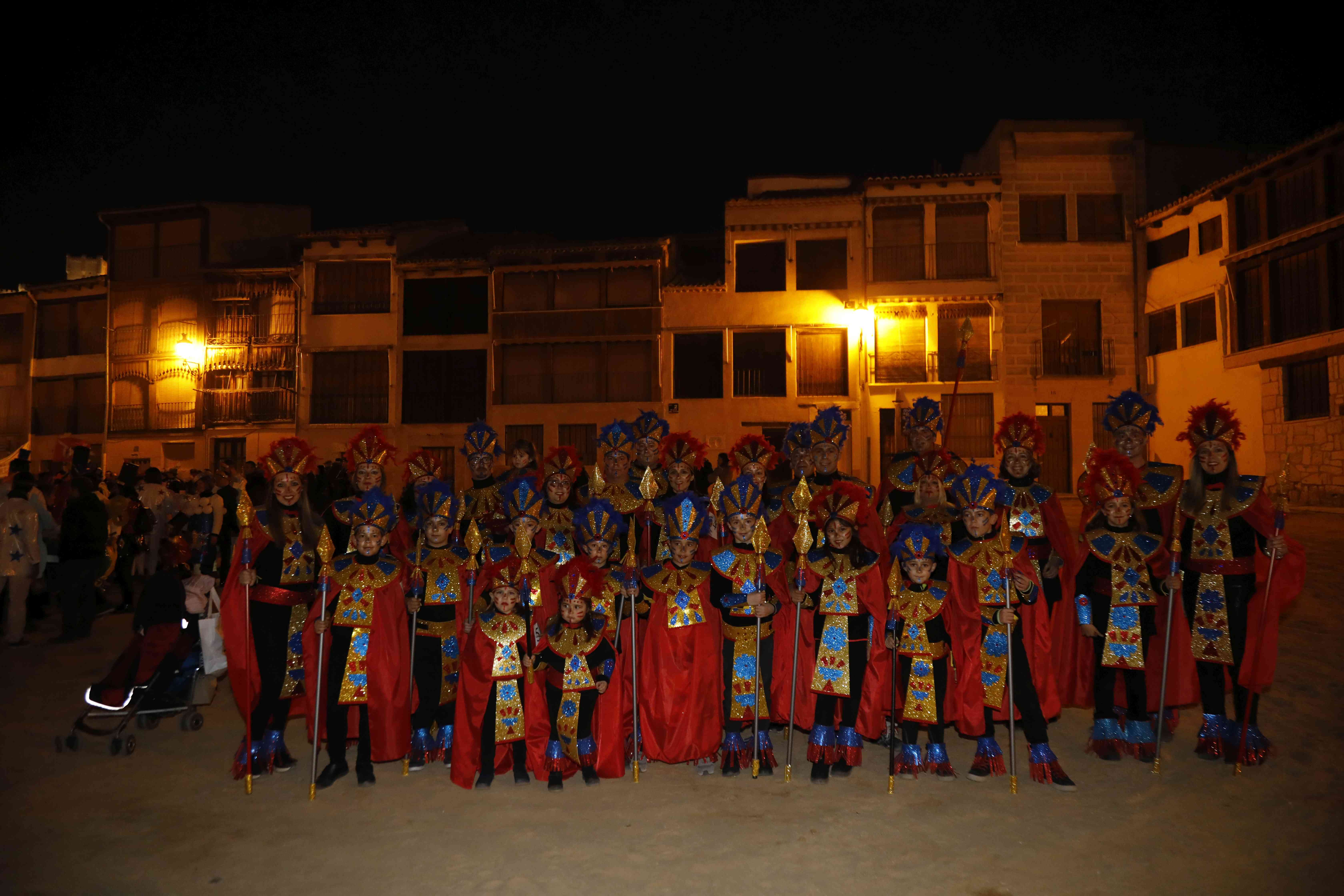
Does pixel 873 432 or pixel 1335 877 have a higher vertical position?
pixel 873 432

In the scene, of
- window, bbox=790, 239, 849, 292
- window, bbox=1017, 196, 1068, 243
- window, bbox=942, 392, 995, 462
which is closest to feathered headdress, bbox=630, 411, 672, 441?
window, bbox=942, 392, 995, 462

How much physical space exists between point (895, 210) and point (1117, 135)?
221 inches

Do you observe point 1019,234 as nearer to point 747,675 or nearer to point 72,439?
point 747,675

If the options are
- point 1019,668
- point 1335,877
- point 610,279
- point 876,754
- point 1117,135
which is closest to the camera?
point 1335,877

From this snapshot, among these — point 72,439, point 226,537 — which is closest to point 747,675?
point 226,537

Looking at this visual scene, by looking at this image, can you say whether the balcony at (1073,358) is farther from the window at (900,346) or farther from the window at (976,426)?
the window at (900,346)

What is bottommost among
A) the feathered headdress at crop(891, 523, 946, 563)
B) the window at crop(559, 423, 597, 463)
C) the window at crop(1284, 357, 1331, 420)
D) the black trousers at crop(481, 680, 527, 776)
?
the black trousers at crop(481, 680, 527, 776)

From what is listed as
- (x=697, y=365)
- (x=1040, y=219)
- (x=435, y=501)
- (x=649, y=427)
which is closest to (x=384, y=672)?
(x=435, y=501)

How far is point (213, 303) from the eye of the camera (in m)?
26.5

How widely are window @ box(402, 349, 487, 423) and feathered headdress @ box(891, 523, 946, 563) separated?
68.0 feet

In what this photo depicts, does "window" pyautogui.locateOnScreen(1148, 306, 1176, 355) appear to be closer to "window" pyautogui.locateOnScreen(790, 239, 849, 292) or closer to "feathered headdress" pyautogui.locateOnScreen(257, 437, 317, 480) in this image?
"window" pyautogui.locateOnScreen(790, 239, 849, 292)

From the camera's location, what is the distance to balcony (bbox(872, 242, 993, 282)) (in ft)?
73.0

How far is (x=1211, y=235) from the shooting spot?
65.4 ft

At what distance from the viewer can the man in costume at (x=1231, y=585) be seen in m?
5.44
